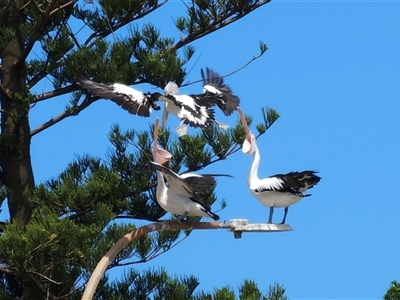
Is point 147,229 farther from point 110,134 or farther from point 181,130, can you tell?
point 110,134

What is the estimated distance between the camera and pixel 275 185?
3.23m

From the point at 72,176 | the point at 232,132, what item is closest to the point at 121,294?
the point at 72,176

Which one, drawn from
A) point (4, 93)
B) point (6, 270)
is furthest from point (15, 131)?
point (6, 270)

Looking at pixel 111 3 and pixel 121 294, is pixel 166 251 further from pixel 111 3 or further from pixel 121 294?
pixel 111 3

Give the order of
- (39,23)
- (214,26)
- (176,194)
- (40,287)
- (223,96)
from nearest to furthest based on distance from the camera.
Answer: (176,194) < (223,96) < (40,287) < (39,23) < (214,26)

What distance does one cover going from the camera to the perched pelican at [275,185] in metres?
3.24

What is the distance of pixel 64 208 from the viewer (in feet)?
14.3

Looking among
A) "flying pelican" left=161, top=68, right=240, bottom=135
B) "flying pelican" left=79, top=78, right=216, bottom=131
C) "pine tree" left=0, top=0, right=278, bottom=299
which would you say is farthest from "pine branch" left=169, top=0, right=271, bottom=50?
"flying pelican" left=79, top=78, right=216, bottom=131

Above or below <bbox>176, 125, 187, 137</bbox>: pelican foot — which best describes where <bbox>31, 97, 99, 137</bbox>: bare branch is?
above

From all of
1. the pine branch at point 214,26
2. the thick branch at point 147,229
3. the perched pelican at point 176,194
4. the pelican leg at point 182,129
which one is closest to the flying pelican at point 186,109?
the pelican leg at point 182,129

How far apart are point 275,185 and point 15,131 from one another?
1.78 metres

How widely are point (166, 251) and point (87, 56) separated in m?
0.94

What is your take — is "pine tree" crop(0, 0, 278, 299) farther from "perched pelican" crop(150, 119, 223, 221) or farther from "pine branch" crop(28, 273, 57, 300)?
"perched pelican" crop(150, 119, 223, 221)

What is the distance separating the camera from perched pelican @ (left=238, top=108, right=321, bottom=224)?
3238 millimetres
